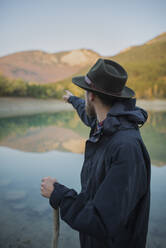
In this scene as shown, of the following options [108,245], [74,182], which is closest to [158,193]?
[74,182]

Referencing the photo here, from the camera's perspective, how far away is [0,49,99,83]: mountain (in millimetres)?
44544

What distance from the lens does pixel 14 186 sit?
4.41 metres

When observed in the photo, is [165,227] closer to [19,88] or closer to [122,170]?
[122,170]

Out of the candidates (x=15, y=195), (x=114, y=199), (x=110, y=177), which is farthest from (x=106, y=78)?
(x=15, y=195)

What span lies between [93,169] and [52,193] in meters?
0.28

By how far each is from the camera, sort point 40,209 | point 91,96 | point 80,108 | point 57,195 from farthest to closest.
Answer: point 40,209
point 80,108
point 91,96
point 57,195

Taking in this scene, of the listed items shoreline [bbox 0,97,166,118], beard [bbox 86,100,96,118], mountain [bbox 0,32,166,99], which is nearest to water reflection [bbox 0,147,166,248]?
beard [bbox 86,100,96,118]

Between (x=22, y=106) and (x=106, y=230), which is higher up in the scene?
(x=106, y=230)

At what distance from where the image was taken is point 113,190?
0.99 metres

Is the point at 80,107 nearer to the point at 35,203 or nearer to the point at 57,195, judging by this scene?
the point at 57,195

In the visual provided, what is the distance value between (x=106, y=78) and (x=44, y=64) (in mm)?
56279

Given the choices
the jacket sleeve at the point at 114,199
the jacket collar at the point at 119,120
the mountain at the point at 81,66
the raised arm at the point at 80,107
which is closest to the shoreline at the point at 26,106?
the mountain at the point at 81,66

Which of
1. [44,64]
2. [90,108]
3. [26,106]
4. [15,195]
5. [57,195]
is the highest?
[90,108]

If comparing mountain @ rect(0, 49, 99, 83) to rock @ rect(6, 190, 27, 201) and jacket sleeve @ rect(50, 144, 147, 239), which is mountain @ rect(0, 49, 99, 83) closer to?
rock @ rect(6, 190, 27, 201)
